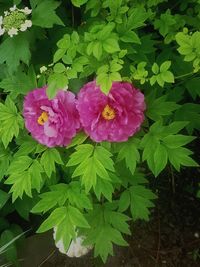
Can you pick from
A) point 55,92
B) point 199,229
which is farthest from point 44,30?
point 199,229

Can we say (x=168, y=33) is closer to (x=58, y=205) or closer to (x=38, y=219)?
(x=58, y=205)

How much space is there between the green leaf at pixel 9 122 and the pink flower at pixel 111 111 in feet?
0.84

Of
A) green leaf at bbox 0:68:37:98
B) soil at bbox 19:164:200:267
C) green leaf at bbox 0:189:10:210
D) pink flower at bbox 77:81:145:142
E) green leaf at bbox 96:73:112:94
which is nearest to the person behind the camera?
green leaf at bbox 96:73:112:94

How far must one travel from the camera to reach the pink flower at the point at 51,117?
1.29 meters

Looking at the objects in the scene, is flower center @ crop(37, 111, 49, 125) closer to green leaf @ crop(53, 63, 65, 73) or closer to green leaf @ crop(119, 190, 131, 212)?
green leaf @ crop(53, 63, 65, 73)

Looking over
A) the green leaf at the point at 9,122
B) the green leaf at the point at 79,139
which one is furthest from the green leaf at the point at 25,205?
the green leaf at the point at 79,139

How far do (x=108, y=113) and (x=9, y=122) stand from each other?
1.21 ft

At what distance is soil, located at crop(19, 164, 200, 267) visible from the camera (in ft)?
7.06

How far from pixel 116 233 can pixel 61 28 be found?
76cm

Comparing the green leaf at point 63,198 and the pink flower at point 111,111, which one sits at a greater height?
the pink flower at point 111,111

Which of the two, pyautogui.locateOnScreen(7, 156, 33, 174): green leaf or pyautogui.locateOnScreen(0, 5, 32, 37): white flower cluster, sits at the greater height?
pyautogui.locateOnScreen(0, 5, 32, 37): white flower cluster

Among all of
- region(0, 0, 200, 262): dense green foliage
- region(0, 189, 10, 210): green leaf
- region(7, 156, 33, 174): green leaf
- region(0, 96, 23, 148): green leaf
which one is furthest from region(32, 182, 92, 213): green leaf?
region(0, 189, 10, 210): green leaf

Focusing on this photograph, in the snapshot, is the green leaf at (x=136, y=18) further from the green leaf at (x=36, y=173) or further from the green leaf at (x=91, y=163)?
the green leaf at (x=36, y=173)

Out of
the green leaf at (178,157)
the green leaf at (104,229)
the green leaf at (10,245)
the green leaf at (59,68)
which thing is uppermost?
the green leaf at (59,68)
